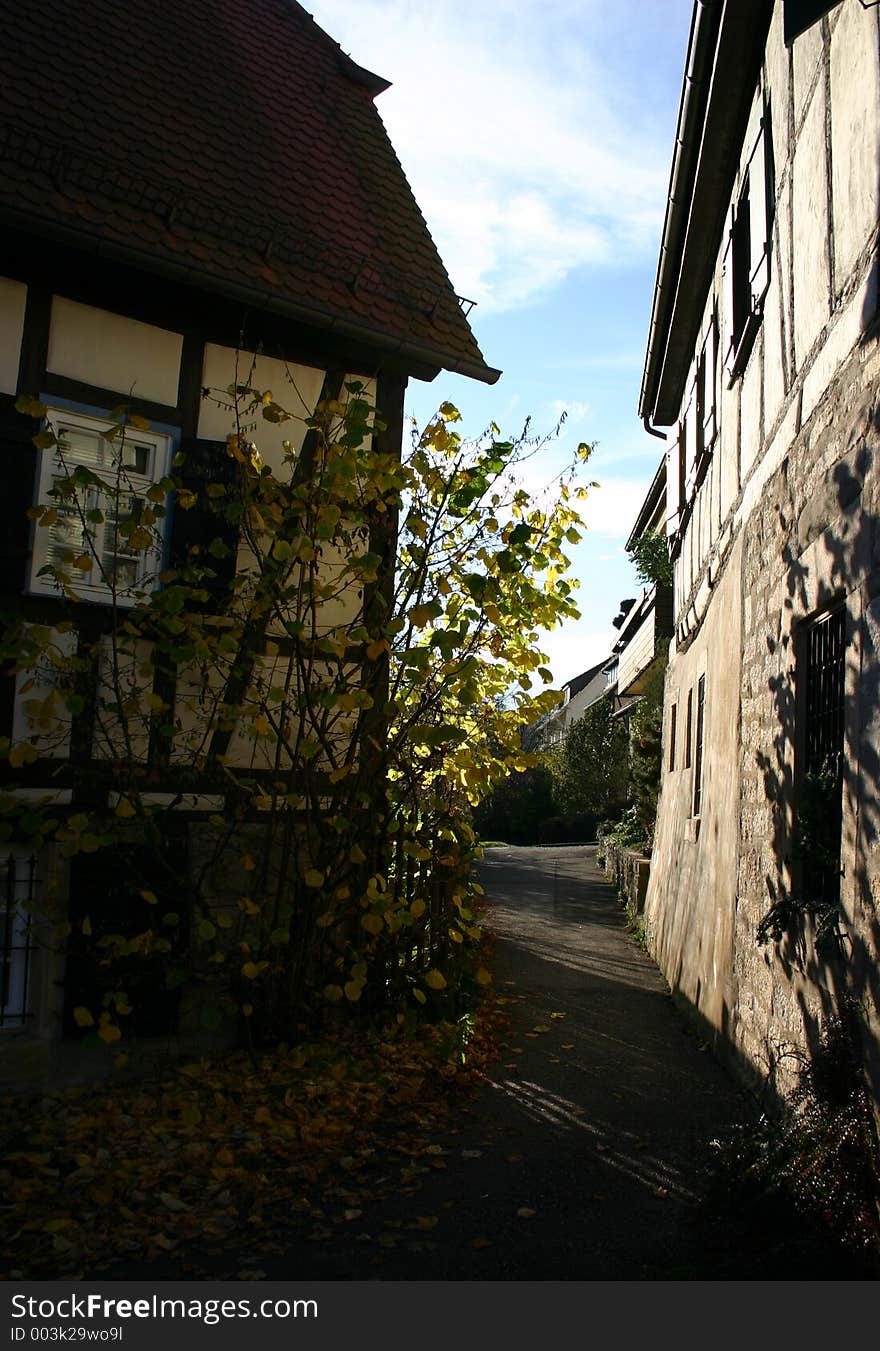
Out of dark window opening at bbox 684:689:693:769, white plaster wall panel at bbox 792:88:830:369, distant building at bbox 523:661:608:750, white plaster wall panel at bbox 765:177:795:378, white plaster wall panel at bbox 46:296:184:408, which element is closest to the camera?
white plaster wall panel at bbox 792:88:830:369

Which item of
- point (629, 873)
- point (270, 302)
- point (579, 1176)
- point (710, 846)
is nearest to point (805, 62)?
point (270, 302)

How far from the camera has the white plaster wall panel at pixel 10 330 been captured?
626 centimetres

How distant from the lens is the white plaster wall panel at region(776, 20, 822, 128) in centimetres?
516

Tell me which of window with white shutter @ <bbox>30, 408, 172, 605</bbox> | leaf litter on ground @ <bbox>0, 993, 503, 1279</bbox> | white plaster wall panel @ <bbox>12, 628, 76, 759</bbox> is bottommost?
leaf litter on ground @ <bbox>0, 993, 503, 1279</bbox>

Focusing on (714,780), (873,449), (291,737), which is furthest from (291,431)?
(873,449)

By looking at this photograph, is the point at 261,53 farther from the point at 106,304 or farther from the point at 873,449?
the point at 873,449

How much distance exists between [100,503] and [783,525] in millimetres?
4001

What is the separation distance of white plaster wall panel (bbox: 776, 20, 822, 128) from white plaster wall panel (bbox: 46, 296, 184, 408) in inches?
151

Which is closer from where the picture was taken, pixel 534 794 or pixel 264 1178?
pixel 264 1178

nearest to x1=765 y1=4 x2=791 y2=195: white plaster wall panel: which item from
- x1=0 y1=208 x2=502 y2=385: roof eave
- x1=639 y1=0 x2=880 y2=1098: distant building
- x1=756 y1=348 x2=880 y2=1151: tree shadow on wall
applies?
x1=639 y1=0 x2=880 y2=1098: distant building

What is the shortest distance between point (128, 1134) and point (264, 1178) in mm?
931

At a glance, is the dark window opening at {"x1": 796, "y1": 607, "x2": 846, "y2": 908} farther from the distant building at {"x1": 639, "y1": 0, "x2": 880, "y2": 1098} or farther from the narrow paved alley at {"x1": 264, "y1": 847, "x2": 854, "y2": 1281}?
the narrow paved alley at {"x1": 264, "y1": 847, "x2": 854, "y2": 1281}

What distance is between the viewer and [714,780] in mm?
7504

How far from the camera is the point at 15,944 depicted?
21.1ft
